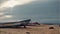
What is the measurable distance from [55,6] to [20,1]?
910mm

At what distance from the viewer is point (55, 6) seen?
4242 mm

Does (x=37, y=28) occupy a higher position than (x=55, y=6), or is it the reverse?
(x=55, y=6)

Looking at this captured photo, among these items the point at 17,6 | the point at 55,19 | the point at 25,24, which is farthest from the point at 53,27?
the point at 17,6

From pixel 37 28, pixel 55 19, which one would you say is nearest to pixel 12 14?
pixel 37 28

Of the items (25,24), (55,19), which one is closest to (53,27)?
(55,19)

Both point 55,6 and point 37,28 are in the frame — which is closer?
point 55,6

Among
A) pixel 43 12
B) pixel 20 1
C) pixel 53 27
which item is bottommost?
pixel 53 27

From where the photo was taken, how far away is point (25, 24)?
4461 millimetres

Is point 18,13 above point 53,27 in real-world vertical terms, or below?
above

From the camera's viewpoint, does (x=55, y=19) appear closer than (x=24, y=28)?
Yes

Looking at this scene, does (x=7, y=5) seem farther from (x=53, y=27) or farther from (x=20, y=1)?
(x=53, y=27)

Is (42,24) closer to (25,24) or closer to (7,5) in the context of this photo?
(25,24)

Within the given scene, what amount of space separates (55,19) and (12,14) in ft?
3.63

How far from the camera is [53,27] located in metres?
4.51
